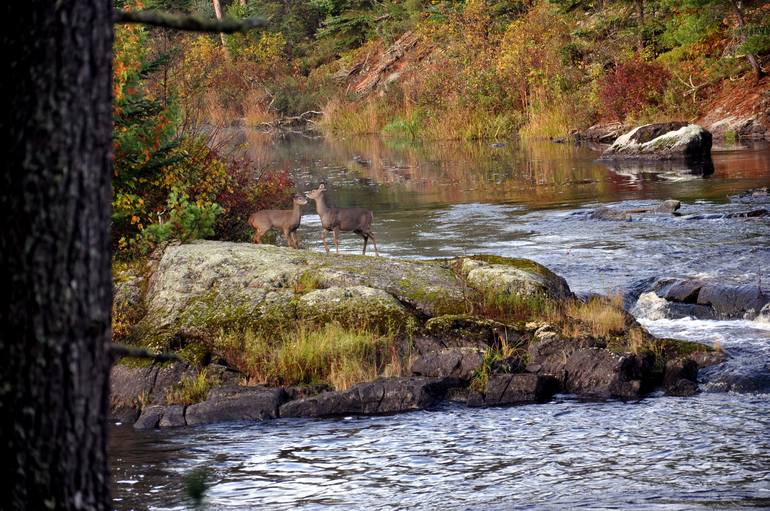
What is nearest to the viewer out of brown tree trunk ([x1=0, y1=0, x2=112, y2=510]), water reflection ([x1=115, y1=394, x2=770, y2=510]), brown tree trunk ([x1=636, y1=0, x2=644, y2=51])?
brown tree trunk ([x1=0, y1=0, x2=112, y2=510])

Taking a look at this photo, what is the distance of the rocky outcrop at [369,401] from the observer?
10.6 m

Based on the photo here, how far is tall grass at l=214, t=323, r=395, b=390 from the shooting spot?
→ 36.7 feet

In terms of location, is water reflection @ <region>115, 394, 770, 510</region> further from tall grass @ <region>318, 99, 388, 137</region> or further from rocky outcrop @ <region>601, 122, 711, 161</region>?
tall grass @ <region>318, 99, 388, 137</region>

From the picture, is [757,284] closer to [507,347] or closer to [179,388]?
[507,347]

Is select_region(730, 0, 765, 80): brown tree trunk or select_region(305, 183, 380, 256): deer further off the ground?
select_region(730, 0, 765, 80): brown tree trunk

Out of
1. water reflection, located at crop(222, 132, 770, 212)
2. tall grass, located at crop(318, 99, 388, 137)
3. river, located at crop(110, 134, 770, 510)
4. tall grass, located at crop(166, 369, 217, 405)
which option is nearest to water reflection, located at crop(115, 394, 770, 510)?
river, located at crop(110, 134, 770, 510)

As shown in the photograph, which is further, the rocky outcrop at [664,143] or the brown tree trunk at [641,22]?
the brown tree trunk at [641,22]

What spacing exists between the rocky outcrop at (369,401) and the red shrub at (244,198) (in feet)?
19.7

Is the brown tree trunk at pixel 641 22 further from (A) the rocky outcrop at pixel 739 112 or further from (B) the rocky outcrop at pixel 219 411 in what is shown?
(B) the rocky outcrop at pixel 219 411

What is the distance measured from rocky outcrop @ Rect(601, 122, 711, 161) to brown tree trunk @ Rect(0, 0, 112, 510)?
29.5 metres

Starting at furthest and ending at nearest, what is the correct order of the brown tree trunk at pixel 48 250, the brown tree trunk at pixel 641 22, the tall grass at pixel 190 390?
the brown tree trunk at pixel 641 22, the tall grass at pixel 190 390, the brown tree trunk at pixel 48 250

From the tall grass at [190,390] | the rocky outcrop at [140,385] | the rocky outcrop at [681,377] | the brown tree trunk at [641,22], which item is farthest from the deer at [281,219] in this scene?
the brown tree trunk at [641,22]

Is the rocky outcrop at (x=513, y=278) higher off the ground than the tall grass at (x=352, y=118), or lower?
lower

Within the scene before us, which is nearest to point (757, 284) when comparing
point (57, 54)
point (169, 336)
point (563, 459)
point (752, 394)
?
Result: point (752, 394)
